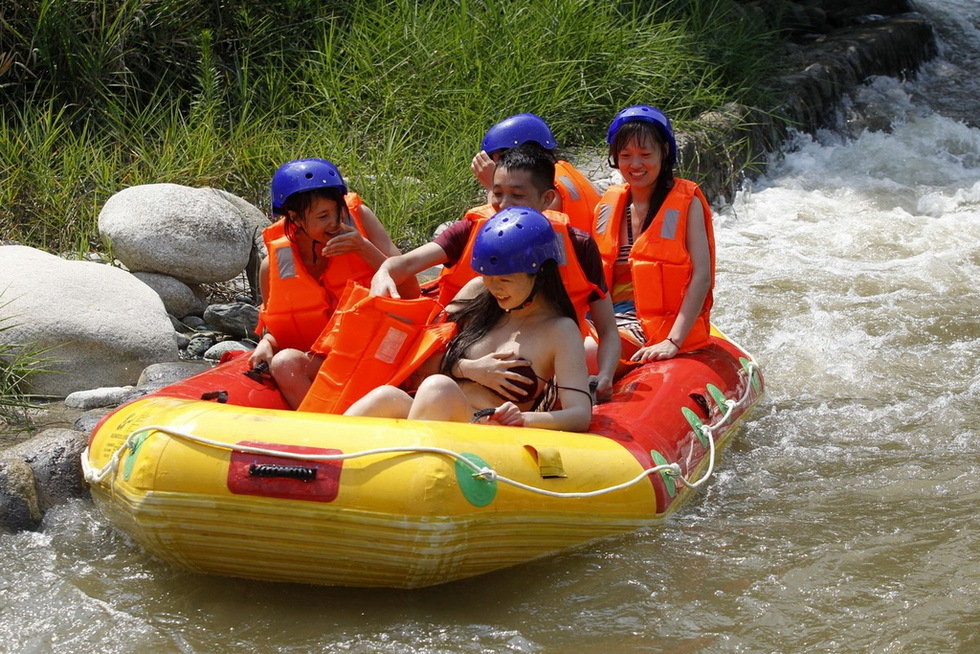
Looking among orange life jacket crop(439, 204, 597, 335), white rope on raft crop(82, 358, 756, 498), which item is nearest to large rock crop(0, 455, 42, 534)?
white rope on raft crop(82, 358, 756, 498)

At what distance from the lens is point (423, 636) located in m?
3.22

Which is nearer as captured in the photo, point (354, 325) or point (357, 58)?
point (354, 325)

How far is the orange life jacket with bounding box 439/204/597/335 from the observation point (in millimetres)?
3957

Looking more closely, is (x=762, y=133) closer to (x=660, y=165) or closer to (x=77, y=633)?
(x=660, y=165)

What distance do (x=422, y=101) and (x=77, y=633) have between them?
4.82 m

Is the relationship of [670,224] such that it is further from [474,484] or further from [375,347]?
[474,484]

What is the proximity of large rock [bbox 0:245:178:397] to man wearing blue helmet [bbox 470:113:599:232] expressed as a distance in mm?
1500

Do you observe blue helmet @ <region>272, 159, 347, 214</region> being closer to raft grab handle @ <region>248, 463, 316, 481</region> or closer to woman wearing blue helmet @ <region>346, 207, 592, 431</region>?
woman wearing blue helmet @ <region>346, 207, 592, 431</region>

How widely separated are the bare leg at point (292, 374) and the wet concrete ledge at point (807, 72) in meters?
4.22

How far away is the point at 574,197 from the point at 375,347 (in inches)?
52.2

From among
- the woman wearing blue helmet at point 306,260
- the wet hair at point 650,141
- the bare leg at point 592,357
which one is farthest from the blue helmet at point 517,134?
the bare leg at point 592,357

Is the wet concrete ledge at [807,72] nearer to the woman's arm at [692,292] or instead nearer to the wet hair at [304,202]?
the woman's arm at [692,292]

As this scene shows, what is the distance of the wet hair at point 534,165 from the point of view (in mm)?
4125

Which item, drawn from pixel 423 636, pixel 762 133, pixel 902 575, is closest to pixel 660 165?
pixel 902 575
